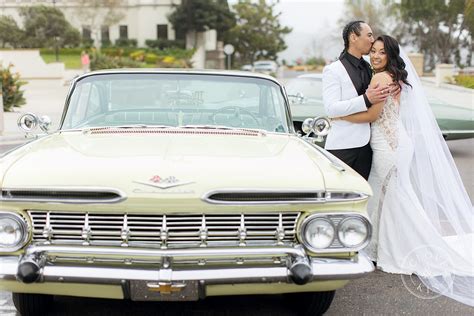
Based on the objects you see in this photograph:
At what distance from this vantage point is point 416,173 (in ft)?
16.3

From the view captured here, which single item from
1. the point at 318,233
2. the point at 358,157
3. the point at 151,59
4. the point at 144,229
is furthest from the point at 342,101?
the point at 151,59

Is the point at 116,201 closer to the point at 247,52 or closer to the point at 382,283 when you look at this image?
the point at 382,283

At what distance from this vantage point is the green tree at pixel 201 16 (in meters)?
61.8

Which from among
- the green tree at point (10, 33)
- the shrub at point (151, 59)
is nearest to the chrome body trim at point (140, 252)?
the green tree at point (10, 33)

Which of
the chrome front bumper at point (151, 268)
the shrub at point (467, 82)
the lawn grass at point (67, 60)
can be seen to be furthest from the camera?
the lawn grass at point (67, 60)

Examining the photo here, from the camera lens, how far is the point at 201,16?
61.8 m

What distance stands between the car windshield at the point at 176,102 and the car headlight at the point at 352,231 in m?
1.37

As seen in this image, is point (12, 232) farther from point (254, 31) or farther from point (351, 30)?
point (254, 31)

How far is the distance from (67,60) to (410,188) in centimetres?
4960

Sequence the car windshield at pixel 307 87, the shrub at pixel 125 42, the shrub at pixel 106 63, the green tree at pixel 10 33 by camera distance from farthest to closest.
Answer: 1. the shrub at pixel 125 42
2. the green tree at pixel 10 33
3. the shrub at pixel 106 63
4. the car windshield at pixel 307 87

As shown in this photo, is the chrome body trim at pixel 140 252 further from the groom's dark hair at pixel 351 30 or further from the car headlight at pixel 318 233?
the groom's dark hair at pixel 351 30

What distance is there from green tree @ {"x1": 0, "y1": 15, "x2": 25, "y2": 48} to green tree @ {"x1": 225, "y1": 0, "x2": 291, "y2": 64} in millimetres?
22914

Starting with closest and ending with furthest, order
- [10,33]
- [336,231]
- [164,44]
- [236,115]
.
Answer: [336,231], [236,115], [10,33], [164,44]

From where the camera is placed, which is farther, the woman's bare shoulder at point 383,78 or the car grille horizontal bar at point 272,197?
the woman's bare shoulder at point 383,78
